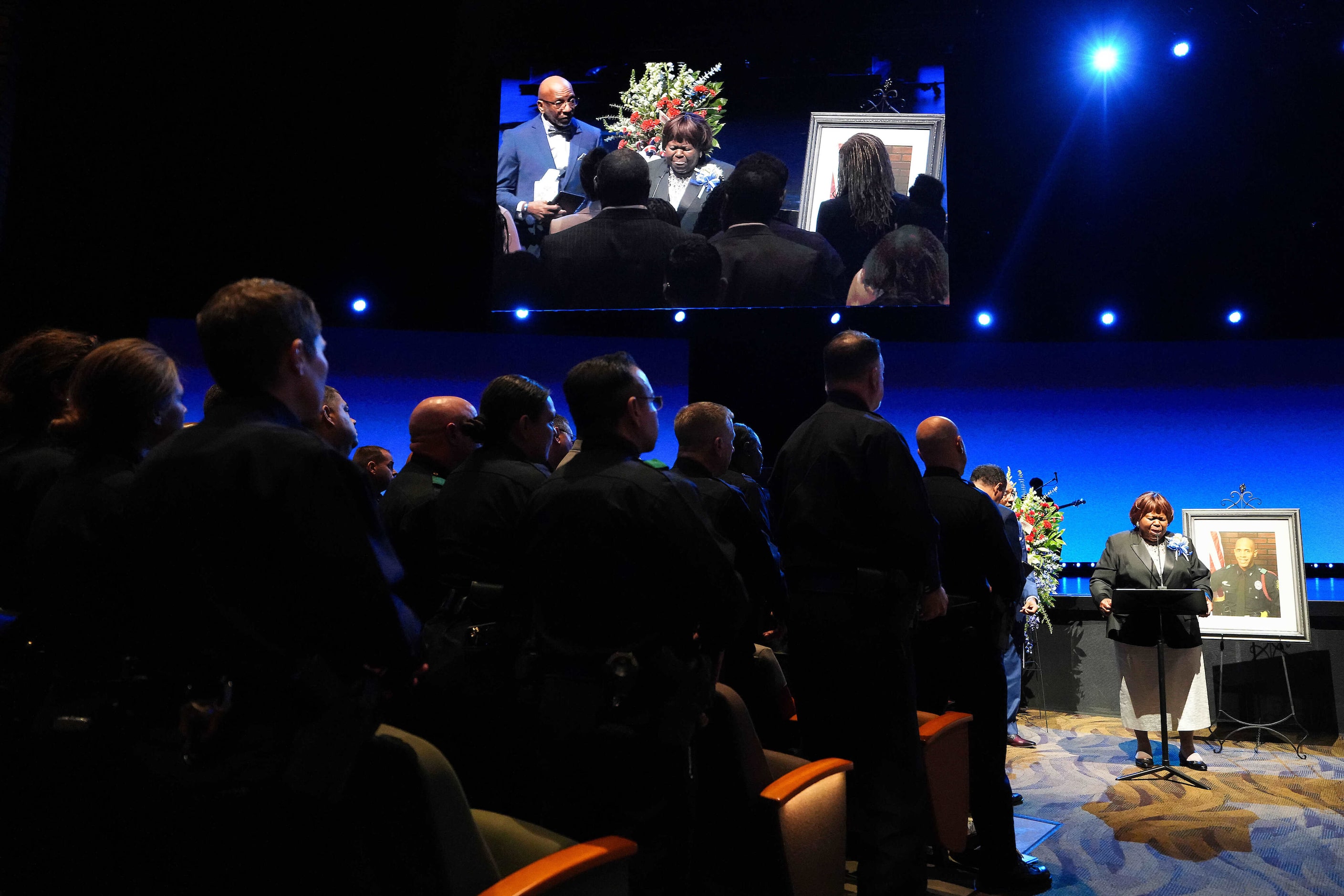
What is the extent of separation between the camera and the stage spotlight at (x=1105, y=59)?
6.71m

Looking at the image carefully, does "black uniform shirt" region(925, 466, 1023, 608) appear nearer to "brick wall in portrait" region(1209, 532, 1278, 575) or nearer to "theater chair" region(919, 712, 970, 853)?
"theater chair" region(919, 712, 970, 853)

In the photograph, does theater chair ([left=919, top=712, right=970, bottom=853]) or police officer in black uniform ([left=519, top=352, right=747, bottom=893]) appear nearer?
police officer in black uniform ([left=519, top=352, right=747, bottom=893])

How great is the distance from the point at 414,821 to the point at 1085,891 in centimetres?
290

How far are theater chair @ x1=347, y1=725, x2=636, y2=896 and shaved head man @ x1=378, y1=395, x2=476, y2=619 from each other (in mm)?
1265

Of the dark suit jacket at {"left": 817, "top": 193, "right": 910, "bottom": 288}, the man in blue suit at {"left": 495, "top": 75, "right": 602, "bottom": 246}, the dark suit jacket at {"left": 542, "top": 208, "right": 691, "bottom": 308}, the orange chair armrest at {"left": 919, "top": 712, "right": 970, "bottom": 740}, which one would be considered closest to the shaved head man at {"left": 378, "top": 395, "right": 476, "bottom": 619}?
the orange chair armrest at {"left": 919, "top": 712, "right": 970, "bottom": 740}

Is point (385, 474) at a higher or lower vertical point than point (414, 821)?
higher

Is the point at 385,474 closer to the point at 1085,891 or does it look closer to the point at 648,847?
the point at 648,847

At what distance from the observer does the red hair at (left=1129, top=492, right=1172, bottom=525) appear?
5961 mm

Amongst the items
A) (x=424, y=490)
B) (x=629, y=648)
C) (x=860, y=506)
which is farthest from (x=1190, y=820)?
(x=424, y=490)

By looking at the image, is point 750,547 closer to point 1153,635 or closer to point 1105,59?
point 1153,635

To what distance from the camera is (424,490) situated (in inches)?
125

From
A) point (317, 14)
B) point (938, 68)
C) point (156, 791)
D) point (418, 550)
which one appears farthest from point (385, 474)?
point (938, 68)

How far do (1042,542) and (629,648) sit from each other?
575 cm

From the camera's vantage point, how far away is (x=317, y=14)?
6637mm
